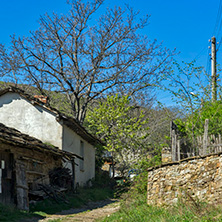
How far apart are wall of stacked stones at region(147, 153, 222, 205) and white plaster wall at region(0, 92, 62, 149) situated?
8.31 meters

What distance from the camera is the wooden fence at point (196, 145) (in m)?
10.8

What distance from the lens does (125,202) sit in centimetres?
1311

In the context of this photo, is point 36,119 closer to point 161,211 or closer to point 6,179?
point 6,179

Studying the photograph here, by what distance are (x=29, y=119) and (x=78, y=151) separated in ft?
13.0

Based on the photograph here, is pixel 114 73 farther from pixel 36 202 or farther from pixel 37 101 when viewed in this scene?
pixel 36 202

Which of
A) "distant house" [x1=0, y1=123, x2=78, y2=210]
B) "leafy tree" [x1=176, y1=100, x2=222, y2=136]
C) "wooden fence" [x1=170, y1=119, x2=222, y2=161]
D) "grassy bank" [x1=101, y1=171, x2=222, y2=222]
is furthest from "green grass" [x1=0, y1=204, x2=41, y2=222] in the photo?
"leafy tree" [x1=176, y1=100, x2=222, y2=136]

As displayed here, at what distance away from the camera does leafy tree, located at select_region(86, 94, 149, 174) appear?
2309cm

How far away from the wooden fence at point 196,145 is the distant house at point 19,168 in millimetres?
5560

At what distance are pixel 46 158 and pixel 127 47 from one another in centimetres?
1336

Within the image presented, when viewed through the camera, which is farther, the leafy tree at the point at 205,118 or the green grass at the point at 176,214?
the leafy tree at the point at 205,118

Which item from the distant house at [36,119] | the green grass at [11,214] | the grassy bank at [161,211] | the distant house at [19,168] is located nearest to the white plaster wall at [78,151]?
the distant house at [36,119]

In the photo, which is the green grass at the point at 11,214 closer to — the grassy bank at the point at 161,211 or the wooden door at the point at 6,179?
the wooden door at the point at 6,179

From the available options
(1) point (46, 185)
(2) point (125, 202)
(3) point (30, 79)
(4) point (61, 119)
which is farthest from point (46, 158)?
(3) point (30, 79)

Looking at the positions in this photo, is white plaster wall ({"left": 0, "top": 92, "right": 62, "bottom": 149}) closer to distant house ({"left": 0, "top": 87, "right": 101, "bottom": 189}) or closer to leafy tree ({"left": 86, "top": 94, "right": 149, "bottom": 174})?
distant house ({"left": 0, "top": 87, "right": 101, "bottom": 189})
